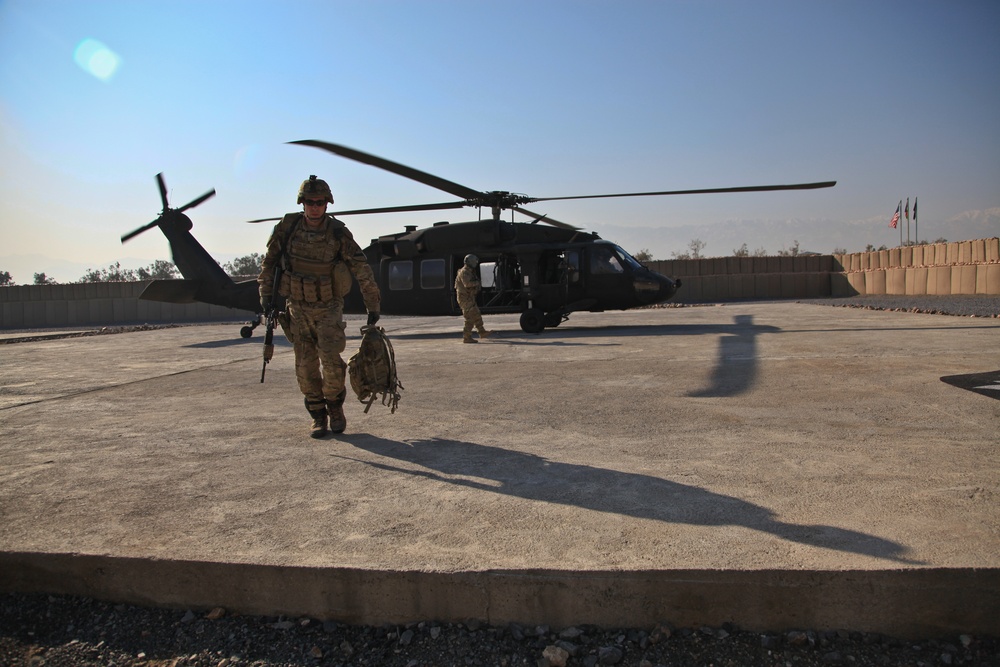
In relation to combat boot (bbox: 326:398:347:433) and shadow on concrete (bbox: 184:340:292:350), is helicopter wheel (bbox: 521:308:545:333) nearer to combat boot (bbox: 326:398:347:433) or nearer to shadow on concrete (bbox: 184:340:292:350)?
shadow on concrete (bbox: 184:340:292:350)

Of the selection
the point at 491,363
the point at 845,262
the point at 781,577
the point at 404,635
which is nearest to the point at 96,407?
the point at 491,363

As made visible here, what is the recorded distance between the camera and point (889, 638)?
2.05 m

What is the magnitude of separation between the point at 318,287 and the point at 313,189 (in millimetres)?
642

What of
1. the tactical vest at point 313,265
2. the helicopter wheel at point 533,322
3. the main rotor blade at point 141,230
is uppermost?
the main rotor blade at point 141,230

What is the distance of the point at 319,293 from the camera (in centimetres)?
440

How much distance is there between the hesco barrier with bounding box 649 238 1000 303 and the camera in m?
19.8

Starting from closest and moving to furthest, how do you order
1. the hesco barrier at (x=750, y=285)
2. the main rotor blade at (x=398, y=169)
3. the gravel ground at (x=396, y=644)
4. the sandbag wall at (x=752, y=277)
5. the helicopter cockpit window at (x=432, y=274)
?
the gravel ground at (x=396, y=644), the main rotor blade at (x=398, y=169), the helicopter cockpit window at (x=432, y=274), the hesco barrier at (x=750, y=285), the sandbag wall at (x=752, y=277)

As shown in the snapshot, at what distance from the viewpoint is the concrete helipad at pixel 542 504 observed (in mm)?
2088

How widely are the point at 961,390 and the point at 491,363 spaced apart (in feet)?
14.5

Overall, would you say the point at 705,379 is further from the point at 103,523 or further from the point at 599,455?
the point at 103,523

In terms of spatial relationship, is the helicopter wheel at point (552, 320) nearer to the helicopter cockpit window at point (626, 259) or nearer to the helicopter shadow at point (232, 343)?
the helicopter cockpit window at point (626, 259)

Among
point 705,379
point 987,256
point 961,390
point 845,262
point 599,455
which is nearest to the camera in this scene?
point 599,455

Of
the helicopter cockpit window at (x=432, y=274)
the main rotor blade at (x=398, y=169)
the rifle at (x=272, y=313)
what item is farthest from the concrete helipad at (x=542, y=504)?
the helicopter cockpit window at (x=432, y=274)

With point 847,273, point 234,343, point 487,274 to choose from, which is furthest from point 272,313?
point 847,273
